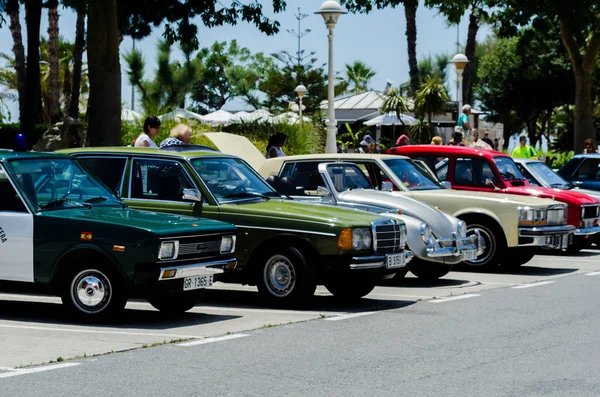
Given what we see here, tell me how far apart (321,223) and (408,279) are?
151 inches

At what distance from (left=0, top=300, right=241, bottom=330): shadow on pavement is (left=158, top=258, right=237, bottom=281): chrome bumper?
0.55 meters

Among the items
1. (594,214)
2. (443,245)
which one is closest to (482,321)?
(443,245)

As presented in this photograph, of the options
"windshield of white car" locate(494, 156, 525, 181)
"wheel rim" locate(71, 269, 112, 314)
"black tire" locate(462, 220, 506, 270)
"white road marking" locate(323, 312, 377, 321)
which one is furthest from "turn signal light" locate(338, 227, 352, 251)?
"windshield of white car" locate(494, 156, 525, 181)

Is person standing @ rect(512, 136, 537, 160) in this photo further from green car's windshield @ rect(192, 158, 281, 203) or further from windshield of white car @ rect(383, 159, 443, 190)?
green car's windshield @ rect(192, 158, 281, 203)

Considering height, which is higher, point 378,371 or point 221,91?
point 221,91

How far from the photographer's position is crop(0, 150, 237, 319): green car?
10109mm

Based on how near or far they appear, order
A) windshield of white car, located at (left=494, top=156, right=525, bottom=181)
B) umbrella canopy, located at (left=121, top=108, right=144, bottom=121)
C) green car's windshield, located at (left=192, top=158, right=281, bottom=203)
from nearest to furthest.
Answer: green car's windshield, located at (left=192, top=158, right=281, bottom=203)
windshield of white car, located at (left=494, top=156, right=525, bottom=181)
umbrella canopy, located at (left=121, top=108, right=144, bottom=121)

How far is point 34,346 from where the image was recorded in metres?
9.24

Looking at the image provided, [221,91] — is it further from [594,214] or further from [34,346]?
[34,346]

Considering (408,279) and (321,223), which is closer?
(321,223)

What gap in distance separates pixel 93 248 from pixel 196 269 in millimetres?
970

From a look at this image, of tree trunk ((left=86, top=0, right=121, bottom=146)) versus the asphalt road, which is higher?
tree trunk ((left=86, top=0, right=121, bottom=146))

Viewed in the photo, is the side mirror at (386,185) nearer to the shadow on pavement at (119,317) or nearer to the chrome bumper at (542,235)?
the chrome bumper at (542,235)

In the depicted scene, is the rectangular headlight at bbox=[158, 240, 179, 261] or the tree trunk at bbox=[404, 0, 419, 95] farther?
the tree trunk at bbox=[404, 0, 419, 95]
